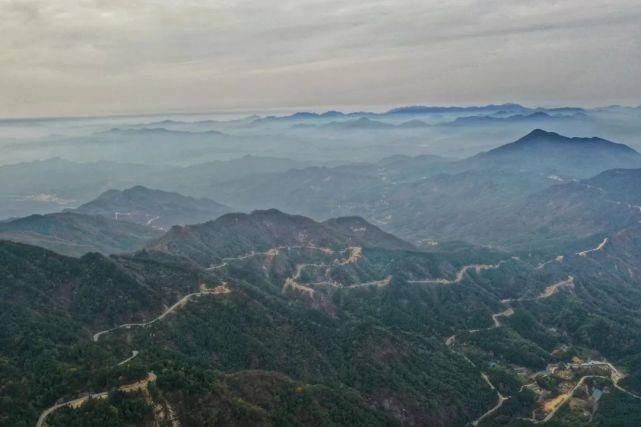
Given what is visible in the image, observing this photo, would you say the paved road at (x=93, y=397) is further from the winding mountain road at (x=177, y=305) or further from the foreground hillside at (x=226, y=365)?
the winding mountain road at (x=177, y=305)

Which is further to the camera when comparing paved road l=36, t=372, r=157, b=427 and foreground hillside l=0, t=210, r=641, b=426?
foreground hillside l=0, t=210, r=641, b=426

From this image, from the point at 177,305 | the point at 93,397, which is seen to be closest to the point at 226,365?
the point at 177,305

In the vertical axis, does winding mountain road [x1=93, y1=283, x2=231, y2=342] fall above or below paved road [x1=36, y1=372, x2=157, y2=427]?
below

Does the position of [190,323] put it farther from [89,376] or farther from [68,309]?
[89,376]

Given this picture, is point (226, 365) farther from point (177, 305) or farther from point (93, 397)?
point (93, 397)

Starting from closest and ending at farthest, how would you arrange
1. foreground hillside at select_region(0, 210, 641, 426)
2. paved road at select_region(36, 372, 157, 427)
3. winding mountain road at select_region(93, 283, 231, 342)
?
paved road at select_region(36, 372, 157, 427) → foreground hillside at select_region(0, 210, 641, 426) → winding mountain road at select_region(93, 283, 231, 342)

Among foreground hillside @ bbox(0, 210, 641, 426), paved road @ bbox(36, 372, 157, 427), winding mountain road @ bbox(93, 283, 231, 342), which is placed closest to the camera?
paved road @ bbox(36, 372, 157, 427)

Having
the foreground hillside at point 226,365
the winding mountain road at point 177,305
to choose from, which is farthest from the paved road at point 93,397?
the winding mountain road at point 177,305

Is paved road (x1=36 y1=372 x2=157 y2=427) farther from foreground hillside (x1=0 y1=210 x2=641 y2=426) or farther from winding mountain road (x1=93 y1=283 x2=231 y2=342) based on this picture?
winding mountain road (x1=93 y1=283 x2=231 y2=342)

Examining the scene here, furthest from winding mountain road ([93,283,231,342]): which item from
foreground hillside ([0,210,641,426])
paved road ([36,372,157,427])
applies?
paved road ([36,372,157,427])

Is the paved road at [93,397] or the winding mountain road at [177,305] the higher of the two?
the paved road at [93,397]

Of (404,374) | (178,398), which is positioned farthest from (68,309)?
(404,374)
